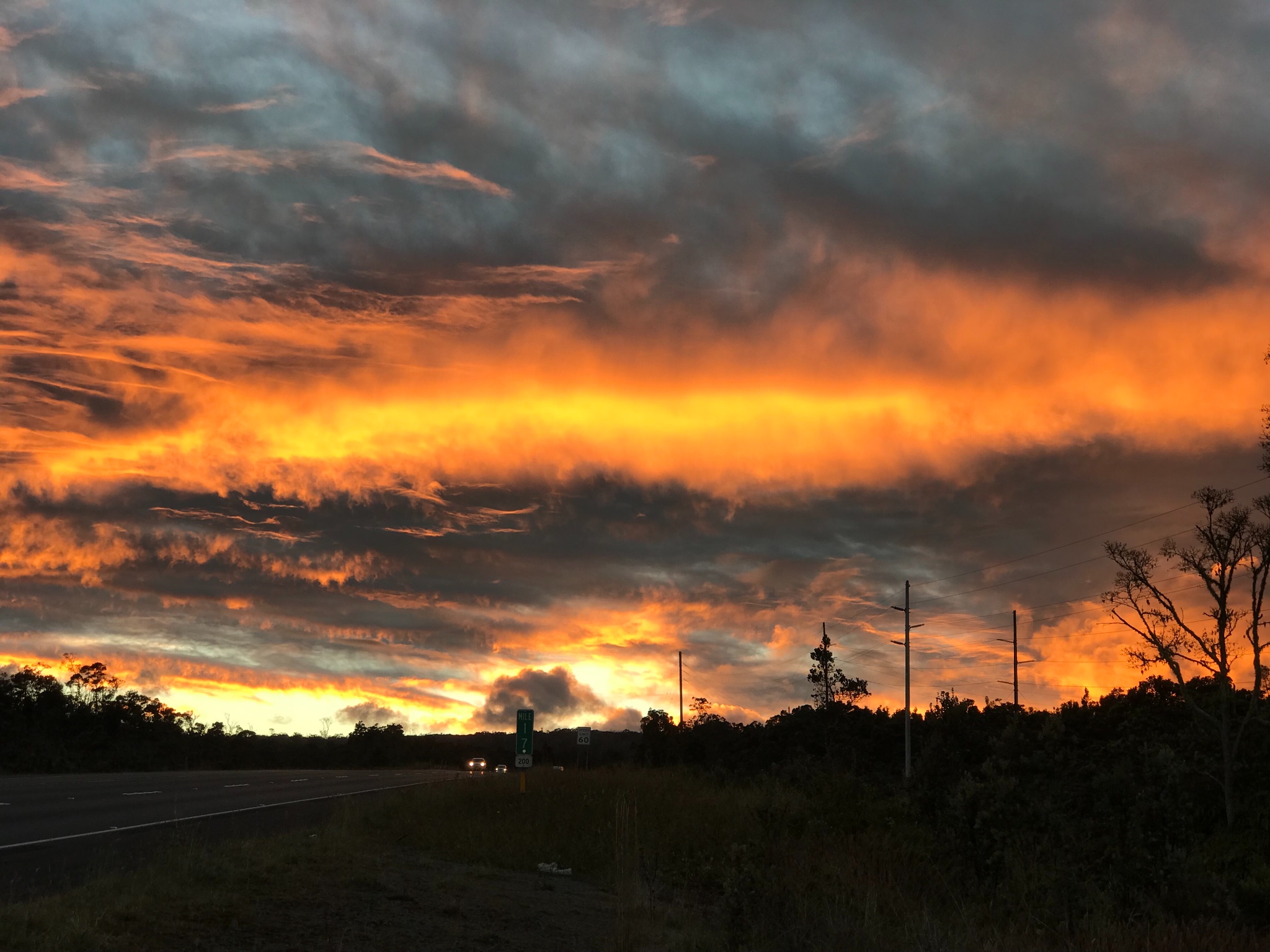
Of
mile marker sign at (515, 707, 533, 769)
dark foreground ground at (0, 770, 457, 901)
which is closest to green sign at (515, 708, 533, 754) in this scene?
mile marker sign at (515, 707, 533, 769)

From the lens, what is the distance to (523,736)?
24.6m

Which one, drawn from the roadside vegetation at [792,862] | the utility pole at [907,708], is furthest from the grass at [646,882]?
the utility pole at [907,708]

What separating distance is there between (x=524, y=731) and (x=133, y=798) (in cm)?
1027

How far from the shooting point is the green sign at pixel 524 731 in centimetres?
2448

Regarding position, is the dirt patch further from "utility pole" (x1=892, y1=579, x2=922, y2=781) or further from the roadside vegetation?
"utility pole" (x1=892, y1=579, x2=922, y2=781)

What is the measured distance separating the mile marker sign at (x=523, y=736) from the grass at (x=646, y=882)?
1.28 meters

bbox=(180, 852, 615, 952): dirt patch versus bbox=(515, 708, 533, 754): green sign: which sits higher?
bbox=(515, 708, 533, 754): green sign

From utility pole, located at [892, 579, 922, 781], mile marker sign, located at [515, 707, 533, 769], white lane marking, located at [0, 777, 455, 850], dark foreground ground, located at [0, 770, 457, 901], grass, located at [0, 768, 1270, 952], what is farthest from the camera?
utility pole, located at [892, 579, 922, 781]

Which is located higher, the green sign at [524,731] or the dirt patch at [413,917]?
the green sign at [524,731]

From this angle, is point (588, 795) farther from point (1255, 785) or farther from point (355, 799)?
point (1255, 785)

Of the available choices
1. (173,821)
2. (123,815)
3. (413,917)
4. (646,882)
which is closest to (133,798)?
(123,815)

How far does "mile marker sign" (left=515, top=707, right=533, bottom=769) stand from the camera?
2447 cm

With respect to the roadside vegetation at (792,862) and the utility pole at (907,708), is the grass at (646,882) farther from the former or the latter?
the utility pole at (907,708)

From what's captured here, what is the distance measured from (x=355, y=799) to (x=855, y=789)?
14.6 m
